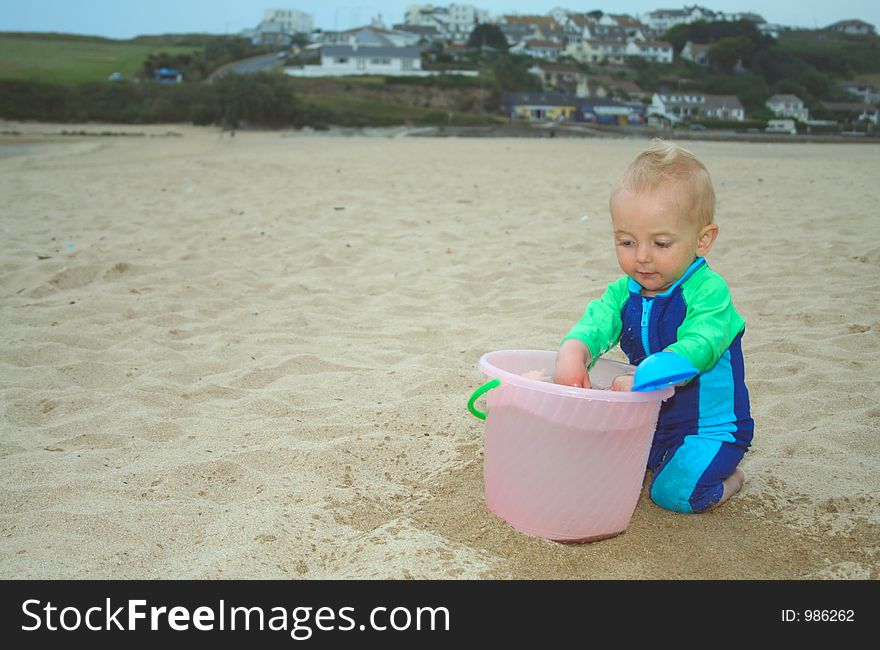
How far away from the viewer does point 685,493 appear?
7.01 feet

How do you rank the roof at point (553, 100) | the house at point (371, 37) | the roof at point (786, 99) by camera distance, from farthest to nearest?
the house at point (371, 37) < the roof at point (553, 100) < the roof at point (786, 99)

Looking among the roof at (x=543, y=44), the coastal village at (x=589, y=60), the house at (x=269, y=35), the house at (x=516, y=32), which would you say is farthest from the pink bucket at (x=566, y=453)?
the house at (x=269, y=35)

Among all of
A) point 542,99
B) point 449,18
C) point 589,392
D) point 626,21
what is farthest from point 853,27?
point 449,18

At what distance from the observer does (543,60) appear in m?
38.0

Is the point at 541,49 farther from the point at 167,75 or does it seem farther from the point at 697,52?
the point at 167,75

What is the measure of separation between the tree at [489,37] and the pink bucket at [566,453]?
1772 inches

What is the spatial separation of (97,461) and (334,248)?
3.38 metres

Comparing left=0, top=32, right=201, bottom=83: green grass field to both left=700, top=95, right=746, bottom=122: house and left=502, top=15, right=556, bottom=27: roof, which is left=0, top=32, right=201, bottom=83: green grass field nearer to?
left=502, top=15, right=556, bottom=27: roof

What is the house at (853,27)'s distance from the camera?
22.8 metres

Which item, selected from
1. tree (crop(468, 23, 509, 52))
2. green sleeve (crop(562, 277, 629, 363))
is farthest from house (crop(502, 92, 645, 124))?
green sleeve (crop(562, 277, 629, 363))

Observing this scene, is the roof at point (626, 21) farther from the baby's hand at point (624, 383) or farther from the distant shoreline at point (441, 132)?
the baby's hand at point (624, 383)

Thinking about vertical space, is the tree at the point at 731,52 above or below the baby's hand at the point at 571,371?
above

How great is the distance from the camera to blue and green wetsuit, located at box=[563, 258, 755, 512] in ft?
6.86
